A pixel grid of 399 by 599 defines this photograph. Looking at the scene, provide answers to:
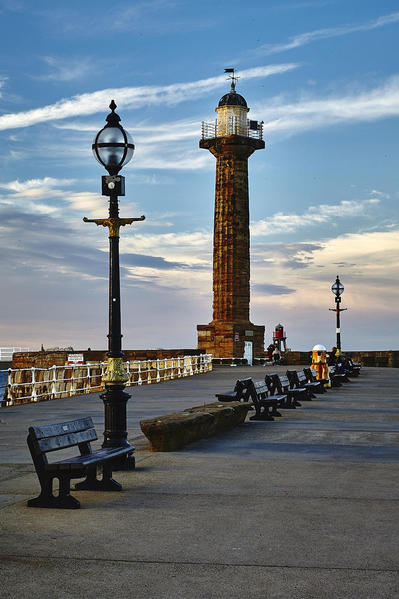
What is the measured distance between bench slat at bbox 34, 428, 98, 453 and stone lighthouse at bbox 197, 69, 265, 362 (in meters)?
55.5

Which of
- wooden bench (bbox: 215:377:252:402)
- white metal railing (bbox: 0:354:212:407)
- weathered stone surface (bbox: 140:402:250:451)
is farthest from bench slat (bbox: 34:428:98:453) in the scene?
white metal railing (bbox: 0:354:212:407)

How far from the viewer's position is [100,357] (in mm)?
76062

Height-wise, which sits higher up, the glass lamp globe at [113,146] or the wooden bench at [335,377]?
the glass lamp globe at [113,146]

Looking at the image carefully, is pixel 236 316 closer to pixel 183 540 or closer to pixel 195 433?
pixel 195 433

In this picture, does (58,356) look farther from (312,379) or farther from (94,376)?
(312,379)

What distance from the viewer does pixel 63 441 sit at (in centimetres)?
829

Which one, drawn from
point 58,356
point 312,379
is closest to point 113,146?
point 312,379

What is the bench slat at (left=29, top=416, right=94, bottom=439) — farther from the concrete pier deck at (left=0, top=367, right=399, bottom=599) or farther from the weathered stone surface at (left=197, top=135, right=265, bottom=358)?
the weathered stone surface at (left=197, top=135, right=265, bottom=358)

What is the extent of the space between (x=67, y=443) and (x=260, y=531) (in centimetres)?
234

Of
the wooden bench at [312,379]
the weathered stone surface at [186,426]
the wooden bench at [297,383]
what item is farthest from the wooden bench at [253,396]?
the wooden bench at [312,379]

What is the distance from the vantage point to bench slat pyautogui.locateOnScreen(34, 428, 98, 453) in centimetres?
785

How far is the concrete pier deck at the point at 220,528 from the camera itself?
216 inches

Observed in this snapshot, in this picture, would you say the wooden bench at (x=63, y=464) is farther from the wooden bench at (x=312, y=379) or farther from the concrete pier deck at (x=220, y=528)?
the wooden bench at (x=312, y=379)

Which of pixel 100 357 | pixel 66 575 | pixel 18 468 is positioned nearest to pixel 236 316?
pixel 100 357
